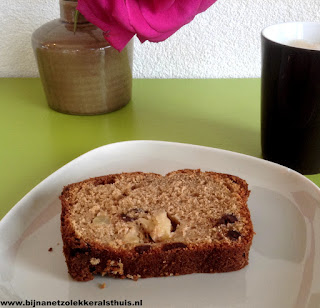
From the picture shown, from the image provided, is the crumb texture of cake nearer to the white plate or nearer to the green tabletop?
the white plate

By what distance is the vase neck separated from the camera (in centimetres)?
112

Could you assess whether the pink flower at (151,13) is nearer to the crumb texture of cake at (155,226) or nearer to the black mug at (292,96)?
the black mug at (292,96)

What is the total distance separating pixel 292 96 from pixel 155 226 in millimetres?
409

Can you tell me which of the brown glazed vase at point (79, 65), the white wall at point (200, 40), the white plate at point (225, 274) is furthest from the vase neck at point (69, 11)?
the white plate at point (225, 274)

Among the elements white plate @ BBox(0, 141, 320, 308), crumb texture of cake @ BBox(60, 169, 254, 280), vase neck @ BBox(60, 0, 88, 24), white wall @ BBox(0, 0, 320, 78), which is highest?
vase neck @ BBox(60, 0, 88, 24)

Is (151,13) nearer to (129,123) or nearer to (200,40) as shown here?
(129,123)

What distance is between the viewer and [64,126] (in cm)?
122

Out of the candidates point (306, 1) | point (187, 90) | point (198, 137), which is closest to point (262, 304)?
point (198, 137)

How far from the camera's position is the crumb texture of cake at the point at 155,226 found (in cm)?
72

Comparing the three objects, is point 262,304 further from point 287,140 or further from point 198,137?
point 198,137

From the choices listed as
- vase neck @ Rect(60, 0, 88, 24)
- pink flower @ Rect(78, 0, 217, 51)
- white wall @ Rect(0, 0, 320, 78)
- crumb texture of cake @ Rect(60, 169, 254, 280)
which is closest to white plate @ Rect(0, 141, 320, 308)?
crumb texture of cake @ Rect(60, 169, 254, 280)

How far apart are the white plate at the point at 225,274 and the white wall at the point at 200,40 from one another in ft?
1.87

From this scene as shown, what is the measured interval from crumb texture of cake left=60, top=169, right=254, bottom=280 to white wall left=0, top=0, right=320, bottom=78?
0.66 metres

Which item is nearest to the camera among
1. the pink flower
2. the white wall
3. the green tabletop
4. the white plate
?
the white plate
